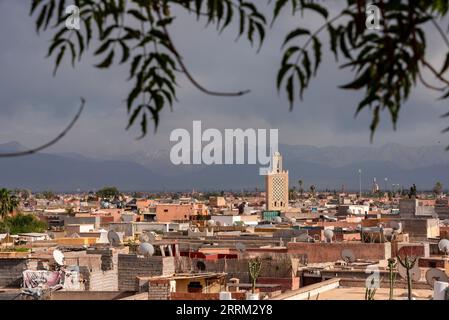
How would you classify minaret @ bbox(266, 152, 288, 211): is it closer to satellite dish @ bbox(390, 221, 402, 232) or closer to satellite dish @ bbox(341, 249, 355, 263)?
satellite dish @ bbox(390, 221, 402, 232)

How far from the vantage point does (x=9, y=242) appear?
124ft

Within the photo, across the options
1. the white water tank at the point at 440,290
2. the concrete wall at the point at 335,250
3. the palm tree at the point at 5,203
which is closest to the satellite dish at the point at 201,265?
the concrete wall at the point at 335,250

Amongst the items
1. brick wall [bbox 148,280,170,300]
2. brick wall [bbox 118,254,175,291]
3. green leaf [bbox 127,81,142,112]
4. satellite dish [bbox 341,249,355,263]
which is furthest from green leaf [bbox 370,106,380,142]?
satellite dish [bbox 341,249,355,263]

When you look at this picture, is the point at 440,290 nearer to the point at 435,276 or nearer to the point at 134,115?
the point at 435,276

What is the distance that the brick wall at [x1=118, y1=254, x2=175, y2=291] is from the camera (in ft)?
72.2

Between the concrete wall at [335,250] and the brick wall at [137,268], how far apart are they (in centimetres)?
702

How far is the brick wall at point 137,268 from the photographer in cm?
2200

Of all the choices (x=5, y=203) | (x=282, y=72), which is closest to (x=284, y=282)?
(x=282, y=72)

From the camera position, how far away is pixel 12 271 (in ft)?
71.9

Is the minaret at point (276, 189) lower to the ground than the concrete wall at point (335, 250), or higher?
higher

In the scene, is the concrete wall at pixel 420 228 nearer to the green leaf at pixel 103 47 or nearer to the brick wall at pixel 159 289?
the brick wall at pixel 159 289
